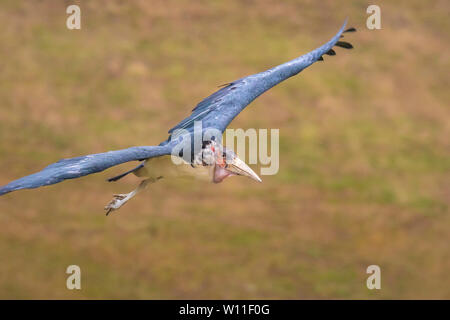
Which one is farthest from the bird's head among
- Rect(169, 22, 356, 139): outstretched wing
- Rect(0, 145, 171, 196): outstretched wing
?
Rect(0, 145, 171, 196): outstretched wing

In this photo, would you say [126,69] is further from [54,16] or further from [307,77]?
[307,77]

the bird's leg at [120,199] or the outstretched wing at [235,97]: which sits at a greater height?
the outstretched wing at [235,97]

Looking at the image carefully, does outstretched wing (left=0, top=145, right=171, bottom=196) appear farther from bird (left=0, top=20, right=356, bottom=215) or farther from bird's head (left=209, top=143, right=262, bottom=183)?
bird's head (left=209, top=143, right=262, bottom=183)

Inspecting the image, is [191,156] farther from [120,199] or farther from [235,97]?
[235,97]

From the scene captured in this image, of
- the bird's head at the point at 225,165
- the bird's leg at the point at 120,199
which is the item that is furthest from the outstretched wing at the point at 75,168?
the bird's leg at the point at 120,199

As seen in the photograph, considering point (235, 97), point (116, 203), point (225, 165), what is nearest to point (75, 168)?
point (116, 203)

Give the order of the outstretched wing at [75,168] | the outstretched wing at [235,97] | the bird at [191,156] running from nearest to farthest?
the outstretched wing at [75,168]
the bird at [191,156]
the outstretched wing at [235,97]

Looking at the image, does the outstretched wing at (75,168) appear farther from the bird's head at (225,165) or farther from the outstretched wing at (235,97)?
the outstretched wing at (235,97)
